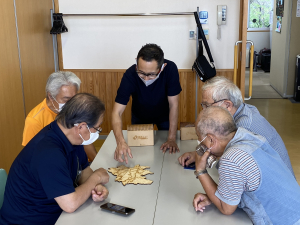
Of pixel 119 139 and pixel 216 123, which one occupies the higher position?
pixel 216 123

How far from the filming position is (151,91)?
9.61ft

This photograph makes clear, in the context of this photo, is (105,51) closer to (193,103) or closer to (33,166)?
(193,103)

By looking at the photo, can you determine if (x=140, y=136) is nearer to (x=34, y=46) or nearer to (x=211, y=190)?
(x=211, y=190)

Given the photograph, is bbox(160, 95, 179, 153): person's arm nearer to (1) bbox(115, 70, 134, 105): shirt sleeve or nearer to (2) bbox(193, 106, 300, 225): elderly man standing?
(1) bbox(115, 70, 134, 105): shirt sleeve

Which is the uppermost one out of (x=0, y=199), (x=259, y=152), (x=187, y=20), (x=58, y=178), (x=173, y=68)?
(x=187, y=20)

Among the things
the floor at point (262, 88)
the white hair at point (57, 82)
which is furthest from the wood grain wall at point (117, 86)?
the floor at point (262, 88)

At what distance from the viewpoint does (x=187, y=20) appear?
441 centimetres

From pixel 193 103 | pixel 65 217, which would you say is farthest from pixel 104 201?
pixel 193 103

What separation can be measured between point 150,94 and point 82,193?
52.2 inches

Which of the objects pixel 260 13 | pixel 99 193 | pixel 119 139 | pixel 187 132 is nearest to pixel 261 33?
pixel 260 13

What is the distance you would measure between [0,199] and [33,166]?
0.50m

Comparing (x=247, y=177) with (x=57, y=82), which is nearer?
(x=247, y=177)

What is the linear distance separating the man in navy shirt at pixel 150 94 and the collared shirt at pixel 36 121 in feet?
1.68

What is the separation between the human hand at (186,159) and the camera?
2.31 metres
